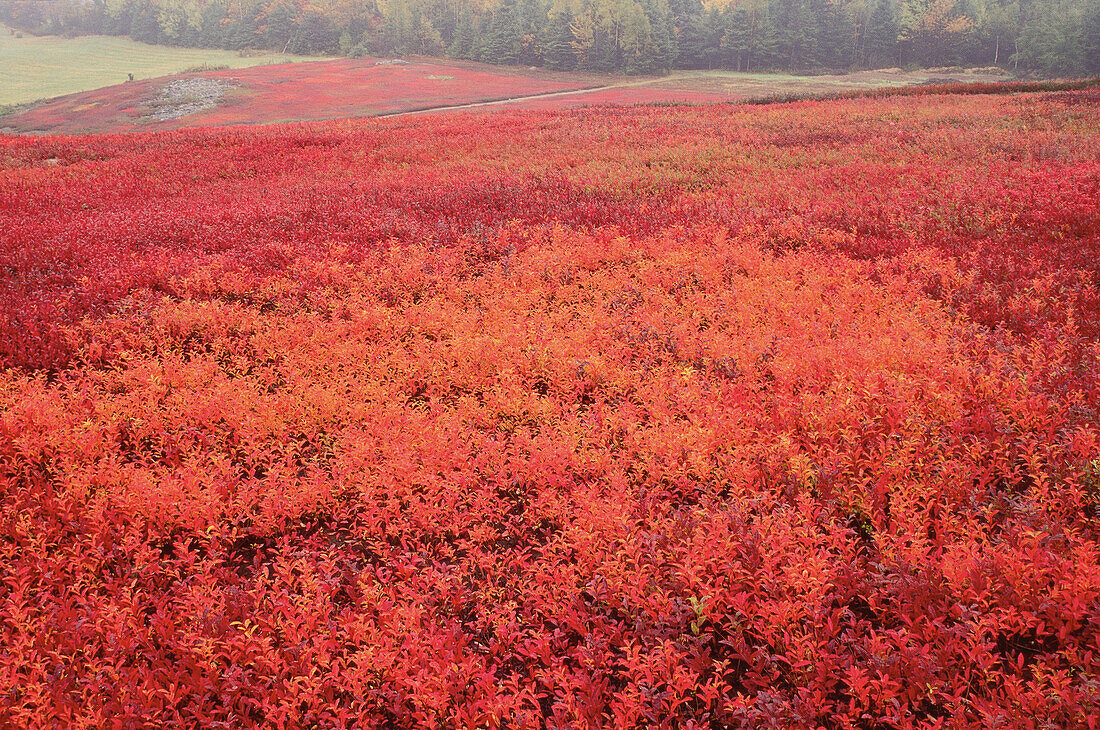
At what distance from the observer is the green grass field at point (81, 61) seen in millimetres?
63031

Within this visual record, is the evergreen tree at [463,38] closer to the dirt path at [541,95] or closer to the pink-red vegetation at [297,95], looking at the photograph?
the pink-red vegetation at [297,95]

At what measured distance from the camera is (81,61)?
260 feet

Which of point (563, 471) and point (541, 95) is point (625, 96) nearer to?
point (541, 95)

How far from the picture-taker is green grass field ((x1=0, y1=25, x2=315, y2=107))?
207ft

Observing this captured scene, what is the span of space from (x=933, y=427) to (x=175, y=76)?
77322 millimetres

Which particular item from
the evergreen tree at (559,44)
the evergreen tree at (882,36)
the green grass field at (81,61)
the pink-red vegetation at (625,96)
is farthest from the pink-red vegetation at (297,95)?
the evergreen tree at (882,36)

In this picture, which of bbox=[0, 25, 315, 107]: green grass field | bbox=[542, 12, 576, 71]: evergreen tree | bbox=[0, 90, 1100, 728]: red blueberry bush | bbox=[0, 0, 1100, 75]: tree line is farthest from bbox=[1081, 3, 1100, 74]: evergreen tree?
bbox=[0, 25, 315, 107]: green grass field

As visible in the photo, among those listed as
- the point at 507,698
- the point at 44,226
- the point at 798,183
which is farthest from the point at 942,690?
the point at 44,226

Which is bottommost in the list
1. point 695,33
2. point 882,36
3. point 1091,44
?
point 1091,44

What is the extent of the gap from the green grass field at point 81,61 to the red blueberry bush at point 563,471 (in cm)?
6528

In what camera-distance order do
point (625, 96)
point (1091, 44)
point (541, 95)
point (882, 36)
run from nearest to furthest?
point (625, 96)
point (541, 95)
point (1091, 44)
point (882, 36)

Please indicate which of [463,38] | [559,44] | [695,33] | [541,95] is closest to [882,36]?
[695,33]

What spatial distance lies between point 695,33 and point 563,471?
96.3 m

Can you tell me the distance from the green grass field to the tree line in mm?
9738
